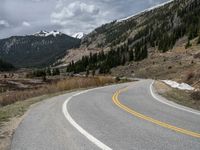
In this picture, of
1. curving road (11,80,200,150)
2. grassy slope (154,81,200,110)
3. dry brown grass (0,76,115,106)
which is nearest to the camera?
curving road (11,80,200,150)

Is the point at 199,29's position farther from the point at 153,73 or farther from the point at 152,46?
the point at 153,73

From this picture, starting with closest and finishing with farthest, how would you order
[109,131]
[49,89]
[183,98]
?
1. [109,131]
2. [183,98]
3. [49,89]

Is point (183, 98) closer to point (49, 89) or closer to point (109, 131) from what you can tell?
point (109, 131)

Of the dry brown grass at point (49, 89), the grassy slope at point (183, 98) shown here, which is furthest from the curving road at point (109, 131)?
the dry brown grass at point (49, 89)

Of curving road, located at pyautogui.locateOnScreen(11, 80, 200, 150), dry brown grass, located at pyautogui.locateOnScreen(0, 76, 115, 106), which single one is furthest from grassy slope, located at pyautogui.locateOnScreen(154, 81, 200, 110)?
dry brown grass, located at pyautogui.locateOnScreen(0, 76, 115, 106)

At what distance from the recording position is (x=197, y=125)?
10.8 meters

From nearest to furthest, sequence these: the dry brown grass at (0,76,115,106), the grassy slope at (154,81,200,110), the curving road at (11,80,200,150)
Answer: the curving road at (11,80,200,150) < the grassy slope at (154,81,200,110) < the dry brown grass at (0,76,115,106)

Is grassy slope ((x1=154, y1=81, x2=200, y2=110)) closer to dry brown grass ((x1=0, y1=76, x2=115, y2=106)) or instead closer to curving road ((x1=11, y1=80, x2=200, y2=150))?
curving road ((x1=11, y1=80, x2=200, y2=150))

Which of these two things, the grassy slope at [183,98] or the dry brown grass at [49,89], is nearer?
the grassy slope at [183,98]

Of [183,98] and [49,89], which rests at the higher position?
[49,89]

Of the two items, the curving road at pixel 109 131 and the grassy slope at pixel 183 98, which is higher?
the curving road at pixel 109 131

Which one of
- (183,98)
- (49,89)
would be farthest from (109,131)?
(49,89)

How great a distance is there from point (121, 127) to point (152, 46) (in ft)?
573

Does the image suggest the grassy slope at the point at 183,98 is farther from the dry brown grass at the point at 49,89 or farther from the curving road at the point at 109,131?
the dry brown grass at the point at 49,89
